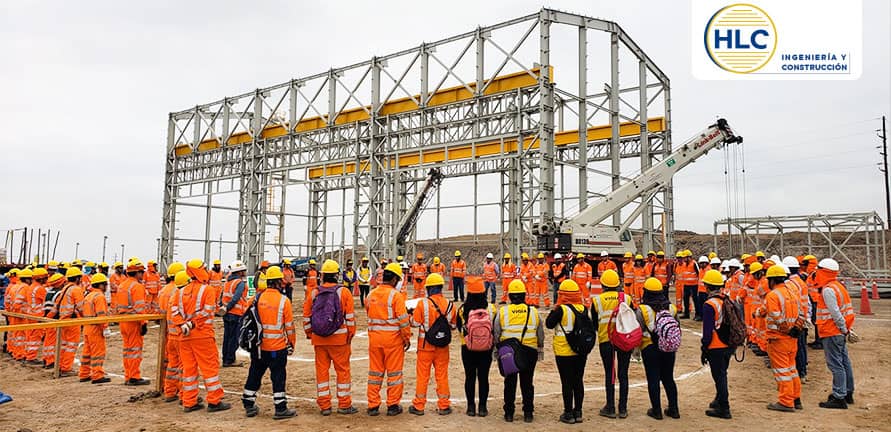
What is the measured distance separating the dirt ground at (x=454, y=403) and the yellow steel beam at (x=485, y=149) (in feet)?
42.3

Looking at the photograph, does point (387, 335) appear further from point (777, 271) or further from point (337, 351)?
point (777, 271)

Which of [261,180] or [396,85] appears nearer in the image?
[396,85]

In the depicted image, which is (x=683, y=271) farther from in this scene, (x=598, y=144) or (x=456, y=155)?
(x=598, y=144)

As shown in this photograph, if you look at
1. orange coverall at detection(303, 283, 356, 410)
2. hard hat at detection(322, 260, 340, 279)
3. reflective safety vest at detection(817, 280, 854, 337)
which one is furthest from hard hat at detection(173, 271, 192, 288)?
reflective safety vest at detection(817, 280, 854, 337)

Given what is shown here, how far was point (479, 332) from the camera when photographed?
625cm

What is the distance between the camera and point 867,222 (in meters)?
24.5

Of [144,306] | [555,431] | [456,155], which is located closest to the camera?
[555,431]

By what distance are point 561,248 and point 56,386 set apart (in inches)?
533

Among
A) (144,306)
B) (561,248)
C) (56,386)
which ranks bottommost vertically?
(56,386)

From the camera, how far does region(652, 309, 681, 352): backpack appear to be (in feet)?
20.6

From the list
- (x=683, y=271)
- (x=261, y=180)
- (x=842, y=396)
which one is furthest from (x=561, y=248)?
(x=261, y=180)

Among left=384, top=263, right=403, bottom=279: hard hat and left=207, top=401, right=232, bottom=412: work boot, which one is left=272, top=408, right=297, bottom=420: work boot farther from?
left=384, top=263, right=403, bottom=279: hard hat

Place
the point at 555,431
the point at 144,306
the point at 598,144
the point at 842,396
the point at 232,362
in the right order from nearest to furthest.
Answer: the point at 555,431
the point at 842,396
the point at 144,306
the point at 232,362
the point at 598,144

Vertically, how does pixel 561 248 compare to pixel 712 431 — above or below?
above
